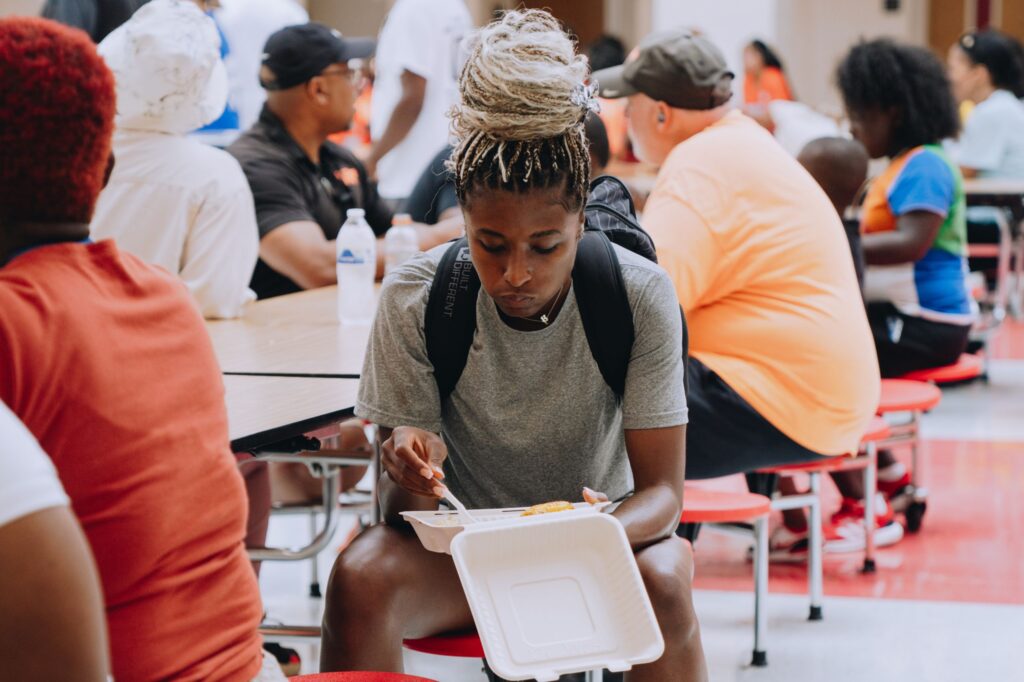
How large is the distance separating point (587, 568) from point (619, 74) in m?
1.90

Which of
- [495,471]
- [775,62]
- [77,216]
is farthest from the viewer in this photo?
[775,62]

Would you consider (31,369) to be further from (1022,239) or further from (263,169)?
(1022,239)

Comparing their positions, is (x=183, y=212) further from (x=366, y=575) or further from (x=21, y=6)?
(x=21, y=6)

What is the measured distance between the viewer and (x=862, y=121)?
15.2 feet

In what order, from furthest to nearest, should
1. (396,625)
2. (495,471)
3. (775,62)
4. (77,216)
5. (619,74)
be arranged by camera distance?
1. (775,62)
2. (619,74)
3. (495,471)
4. (396,625)
5. (77,216)

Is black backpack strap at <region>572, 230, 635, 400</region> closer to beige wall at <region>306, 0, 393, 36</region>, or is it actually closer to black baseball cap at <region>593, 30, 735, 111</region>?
black baseball cap at <region>593, 30, 735, 111</region>

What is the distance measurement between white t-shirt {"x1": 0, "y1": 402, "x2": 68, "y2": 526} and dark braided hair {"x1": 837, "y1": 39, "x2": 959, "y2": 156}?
4.01m

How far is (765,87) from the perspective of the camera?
10203 millimetres

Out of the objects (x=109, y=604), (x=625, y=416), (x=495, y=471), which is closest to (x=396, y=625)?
(x=495, y=471)

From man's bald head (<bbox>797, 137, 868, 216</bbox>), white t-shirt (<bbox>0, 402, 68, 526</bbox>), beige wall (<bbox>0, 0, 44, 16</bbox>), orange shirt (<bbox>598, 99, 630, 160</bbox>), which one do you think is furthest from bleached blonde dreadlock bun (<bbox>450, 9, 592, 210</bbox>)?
orange shirt (<bbox>598, 99, 630, 160</bbox>)

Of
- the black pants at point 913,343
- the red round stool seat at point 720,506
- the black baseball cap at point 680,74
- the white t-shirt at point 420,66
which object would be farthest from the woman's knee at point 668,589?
the white t-shirt at point 420,66

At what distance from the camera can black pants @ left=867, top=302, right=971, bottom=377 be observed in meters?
4.19

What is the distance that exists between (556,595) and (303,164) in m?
2.31

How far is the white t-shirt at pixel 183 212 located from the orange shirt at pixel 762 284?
900mm
